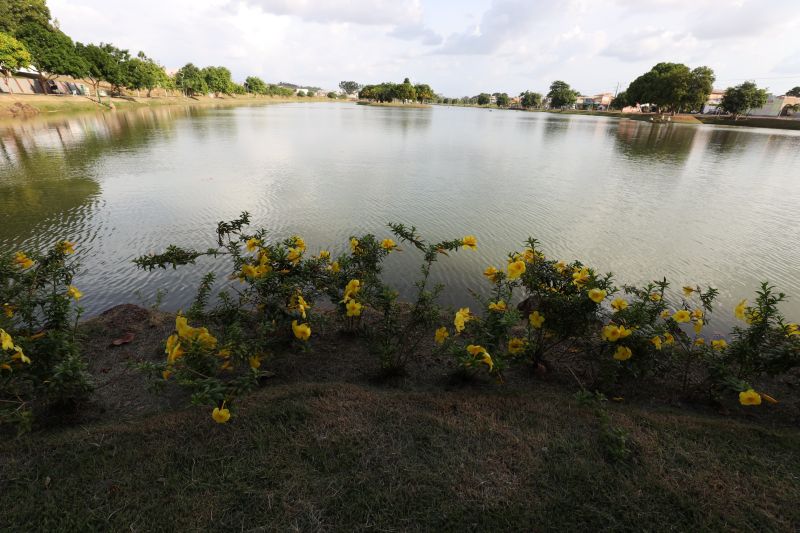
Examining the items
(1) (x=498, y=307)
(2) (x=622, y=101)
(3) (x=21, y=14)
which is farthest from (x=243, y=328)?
(2) (x=622, y=101)

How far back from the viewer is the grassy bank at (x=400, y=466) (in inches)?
89.0

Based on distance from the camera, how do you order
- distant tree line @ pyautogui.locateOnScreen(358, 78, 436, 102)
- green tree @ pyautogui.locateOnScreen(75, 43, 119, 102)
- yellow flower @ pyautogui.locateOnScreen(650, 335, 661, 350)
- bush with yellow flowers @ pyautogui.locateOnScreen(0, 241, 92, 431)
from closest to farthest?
bush with yellow flowers @ pyautogui.locateOnScreen(0, 241, 92, 431)
yellow flower @ pyautogui.locateOnScreen(650, 335, 661, 350)
green tree @ pyautogui.locateOnScreen(75, 43, 119, 102)
distant tree line @ pyautogui.locateOnScreen(358, 78, 436, 102)

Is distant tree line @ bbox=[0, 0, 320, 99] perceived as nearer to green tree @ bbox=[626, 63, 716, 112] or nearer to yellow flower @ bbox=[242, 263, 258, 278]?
yellow flower @ bbox=[242, 263, 258, 278]

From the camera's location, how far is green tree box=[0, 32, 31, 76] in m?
34.6

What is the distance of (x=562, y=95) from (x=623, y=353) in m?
129

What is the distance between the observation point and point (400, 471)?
2.57 metres

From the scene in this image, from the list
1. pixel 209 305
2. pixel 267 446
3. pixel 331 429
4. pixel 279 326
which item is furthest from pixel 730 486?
pixel 209 305

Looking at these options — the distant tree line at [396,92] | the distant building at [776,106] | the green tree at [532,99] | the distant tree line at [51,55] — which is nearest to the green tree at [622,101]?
the distant building at [776,106]

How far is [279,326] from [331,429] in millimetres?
1076

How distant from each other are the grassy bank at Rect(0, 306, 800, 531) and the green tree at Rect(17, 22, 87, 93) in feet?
194

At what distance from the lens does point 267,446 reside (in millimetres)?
2719

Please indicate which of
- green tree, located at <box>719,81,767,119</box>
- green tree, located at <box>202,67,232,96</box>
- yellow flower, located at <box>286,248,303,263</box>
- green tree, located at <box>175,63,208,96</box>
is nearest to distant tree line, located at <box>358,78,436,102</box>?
green tree, located at <box>202,67,232,96</box>

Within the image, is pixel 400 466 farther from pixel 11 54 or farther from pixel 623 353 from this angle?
pixel 11 54

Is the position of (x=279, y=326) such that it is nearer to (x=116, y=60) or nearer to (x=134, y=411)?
(x=134, y=411)
